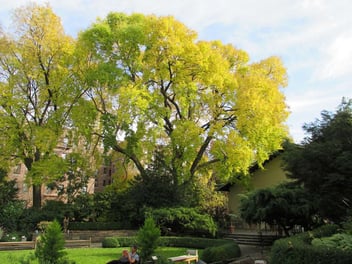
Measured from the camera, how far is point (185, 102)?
26.7m

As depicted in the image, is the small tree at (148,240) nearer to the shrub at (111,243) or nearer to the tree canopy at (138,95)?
the shrub at (111,243)

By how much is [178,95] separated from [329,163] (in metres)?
14.1

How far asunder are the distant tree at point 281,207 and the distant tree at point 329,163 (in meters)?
1.52

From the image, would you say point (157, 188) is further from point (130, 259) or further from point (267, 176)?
point (130, 259)

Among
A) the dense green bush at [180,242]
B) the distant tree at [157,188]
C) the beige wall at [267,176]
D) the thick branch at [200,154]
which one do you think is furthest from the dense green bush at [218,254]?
the beige wall at [267,176]

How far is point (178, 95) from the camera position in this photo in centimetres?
2688

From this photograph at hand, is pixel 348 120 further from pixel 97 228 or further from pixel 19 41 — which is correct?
pixel 19 41

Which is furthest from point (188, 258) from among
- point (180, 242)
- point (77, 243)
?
point (77, 243)

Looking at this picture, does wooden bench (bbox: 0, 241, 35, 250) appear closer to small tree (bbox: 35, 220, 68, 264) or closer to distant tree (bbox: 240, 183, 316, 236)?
small tree (bbox: 35, 220, 68, 264)

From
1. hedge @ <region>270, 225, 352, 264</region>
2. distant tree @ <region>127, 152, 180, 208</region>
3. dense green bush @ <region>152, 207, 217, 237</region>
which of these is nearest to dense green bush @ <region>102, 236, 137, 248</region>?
dense green bush @ <region>152, 207, 217, 237</region>

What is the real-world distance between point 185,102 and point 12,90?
13.0 metres

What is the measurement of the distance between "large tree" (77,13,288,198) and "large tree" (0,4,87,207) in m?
2.00

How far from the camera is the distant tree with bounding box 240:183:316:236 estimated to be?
58.4 ft

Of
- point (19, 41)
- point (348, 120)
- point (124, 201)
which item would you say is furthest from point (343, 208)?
point (19, 41)
